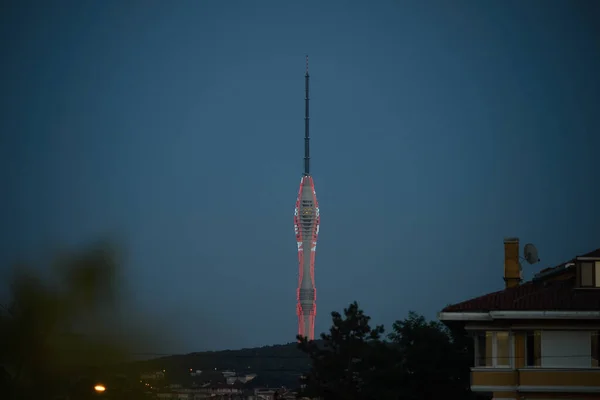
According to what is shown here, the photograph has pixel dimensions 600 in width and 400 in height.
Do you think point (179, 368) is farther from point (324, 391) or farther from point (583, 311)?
point (583, 311)

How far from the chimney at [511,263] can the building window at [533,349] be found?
1259cm

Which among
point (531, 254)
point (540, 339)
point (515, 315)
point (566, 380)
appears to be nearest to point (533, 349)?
point (540, 339)

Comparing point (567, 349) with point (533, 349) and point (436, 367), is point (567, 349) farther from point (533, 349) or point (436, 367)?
point (436, 367)

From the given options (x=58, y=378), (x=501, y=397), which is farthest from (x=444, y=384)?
(x=58, y=378)

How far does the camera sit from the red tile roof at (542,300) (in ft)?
148

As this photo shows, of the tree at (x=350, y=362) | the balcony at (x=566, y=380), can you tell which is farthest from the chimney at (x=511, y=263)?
the balcony at (x=566, y=380)

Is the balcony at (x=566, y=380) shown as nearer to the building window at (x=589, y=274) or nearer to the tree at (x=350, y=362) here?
the building window at (x=589, y=274)

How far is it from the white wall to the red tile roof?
43.5 inches

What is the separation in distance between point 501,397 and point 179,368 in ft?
102

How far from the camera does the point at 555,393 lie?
45.0 metres

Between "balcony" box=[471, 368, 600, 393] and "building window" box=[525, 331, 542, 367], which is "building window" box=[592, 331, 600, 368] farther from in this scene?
"building window" box=[525, 331, 542, 367]

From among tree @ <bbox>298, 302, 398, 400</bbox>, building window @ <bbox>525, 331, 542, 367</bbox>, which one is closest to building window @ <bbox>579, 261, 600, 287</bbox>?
building window @ <bbox>525, 331, 542, 367</bbox>

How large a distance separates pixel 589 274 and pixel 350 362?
24370 millimetres

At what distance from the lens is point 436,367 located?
A: 6366cm
